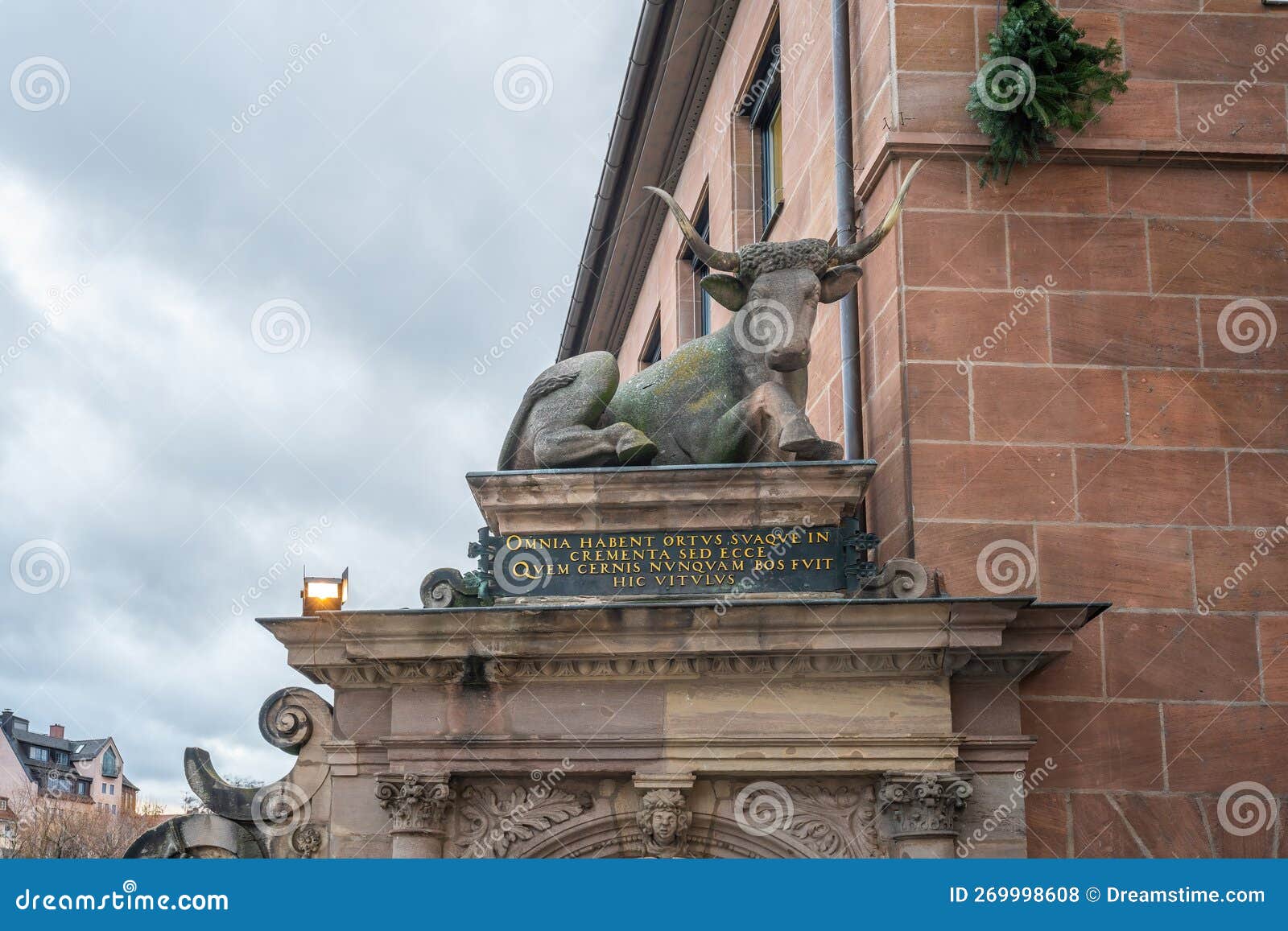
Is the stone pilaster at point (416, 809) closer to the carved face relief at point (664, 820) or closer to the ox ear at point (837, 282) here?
the carved face relief at point (664, 820)

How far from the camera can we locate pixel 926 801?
9211 mm

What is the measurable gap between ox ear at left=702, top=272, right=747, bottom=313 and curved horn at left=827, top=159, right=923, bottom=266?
24.9 inches

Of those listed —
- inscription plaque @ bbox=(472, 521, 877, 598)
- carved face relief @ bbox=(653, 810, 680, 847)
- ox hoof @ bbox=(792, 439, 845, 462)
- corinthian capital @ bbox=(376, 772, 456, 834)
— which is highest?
ox hoof @ bbox=(792, 439, 845, 462)

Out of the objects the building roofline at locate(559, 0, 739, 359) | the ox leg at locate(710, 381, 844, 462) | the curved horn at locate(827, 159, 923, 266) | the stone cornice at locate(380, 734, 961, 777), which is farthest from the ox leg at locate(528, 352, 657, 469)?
the building roofline at locate(559, 0, 739, 359)

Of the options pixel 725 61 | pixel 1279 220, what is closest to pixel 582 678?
pixel 1279 220

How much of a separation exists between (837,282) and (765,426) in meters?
1.18

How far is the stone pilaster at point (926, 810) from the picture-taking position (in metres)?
9.20

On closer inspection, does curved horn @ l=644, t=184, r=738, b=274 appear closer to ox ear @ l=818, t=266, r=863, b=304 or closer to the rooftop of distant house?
ox ear @ l=818, t=266, r=863, b=304

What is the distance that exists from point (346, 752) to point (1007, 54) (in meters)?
6.69

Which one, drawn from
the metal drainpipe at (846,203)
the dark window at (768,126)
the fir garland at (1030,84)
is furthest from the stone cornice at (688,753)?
the dark window at (768,126)

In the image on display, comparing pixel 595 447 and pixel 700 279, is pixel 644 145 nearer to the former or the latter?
pixel 700 279

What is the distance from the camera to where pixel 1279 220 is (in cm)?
1146

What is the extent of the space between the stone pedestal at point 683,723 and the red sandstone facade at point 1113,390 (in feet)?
1.66

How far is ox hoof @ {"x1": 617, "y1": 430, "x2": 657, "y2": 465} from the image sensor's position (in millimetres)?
10344
